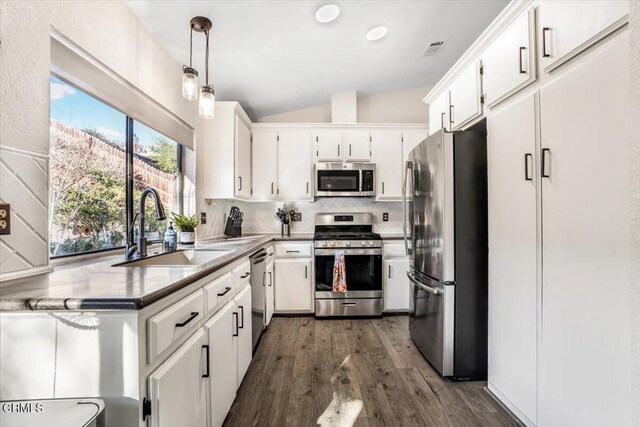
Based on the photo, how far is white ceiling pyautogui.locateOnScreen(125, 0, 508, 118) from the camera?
1.88m

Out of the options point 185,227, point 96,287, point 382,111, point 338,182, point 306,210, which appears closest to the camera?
point 96,287

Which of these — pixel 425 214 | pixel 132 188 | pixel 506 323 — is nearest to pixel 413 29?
pixel 425 214

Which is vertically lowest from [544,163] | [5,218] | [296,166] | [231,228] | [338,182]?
[231,228]

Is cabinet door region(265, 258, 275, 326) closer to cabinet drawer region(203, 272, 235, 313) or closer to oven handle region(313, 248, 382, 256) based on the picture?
oven handle region(313, 248, 382, 256)

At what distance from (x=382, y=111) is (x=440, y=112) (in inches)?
61.2

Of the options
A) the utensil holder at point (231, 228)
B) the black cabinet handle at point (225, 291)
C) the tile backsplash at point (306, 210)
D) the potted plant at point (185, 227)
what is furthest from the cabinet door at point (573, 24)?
the utensil holder at point (231, 228)

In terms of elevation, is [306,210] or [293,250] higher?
[306,210]

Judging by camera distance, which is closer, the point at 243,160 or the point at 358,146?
the point at 243,160

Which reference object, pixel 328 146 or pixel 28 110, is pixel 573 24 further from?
pixel 328 146

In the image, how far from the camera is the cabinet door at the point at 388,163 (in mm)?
3527

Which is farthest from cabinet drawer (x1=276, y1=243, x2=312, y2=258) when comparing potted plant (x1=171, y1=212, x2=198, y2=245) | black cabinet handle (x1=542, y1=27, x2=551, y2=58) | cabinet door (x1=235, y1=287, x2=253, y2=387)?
black cabinet handle (x1=542, y1=27, x2=551, y2=58)

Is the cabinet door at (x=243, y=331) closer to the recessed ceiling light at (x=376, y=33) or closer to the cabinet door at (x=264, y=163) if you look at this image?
the cabinet door at (x=264, y=163)

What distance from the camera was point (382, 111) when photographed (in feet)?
12.8

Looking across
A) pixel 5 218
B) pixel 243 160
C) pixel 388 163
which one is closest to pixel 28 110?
pixel 5 218
